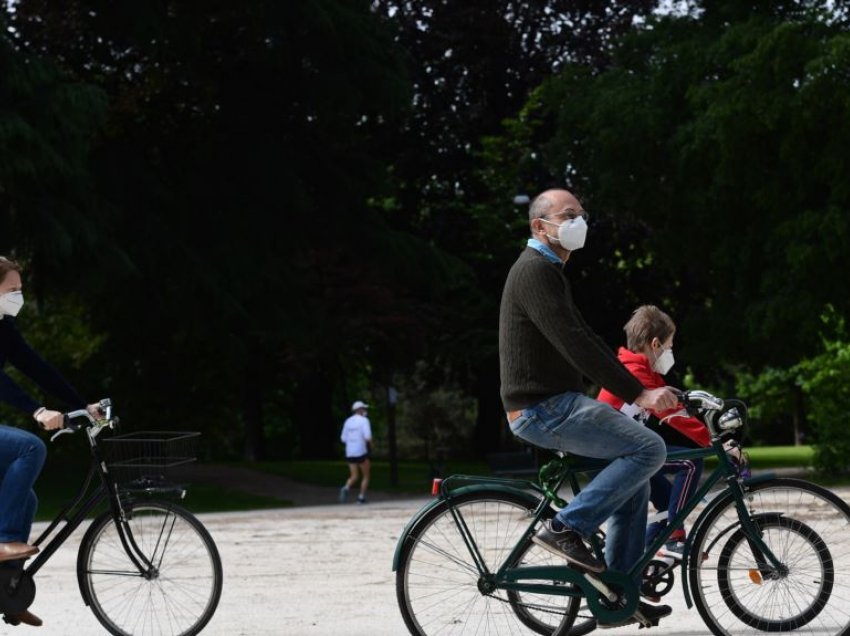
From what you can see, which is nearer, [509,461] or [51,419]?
[51,419]

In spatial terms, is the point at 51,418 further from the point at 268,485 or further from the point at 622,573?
the point at 268,485

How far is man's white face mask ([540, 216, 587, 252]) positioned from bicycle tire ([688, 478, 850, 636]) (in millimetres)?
1246

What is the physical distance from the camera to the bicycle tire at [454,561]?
21.1ft

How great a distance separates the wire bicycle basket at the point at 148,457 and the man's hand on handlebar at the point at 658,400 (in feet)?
6.49

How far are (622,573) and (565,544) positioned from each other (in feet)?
1.04

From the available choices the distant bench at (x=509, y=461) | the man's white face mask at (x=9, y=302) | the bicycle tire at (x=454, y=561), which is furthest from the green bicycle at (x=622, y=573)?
the distant bench at (x=509, y=461)

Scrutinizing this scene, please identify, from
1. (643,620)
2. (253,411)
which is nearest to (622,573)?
(643,620)

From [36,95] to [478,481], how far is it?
15321 mm

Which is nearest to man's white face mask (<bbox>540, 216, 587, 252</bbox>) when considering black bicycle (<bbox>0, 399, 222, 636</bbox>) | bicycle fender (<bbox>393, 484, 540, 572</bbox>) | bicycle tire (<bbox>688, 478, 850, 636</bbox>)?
bicycle fender (<bbox>393, 484, 540, 572</bbox>)

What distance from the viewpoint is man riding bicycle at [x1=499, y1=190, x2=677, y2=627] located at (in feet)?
20.1

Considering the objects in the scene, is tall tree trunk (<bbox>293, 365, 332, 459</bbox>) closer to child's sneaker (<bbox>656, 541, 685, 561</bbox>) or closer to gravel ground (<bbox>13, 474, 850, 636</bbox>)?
gravel ground (<bbox>13, 474, 850, 636</bbox>)

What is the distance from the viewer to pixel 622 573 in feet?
21.2

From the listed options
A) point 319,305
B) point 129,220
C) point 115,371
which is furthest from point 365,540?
point 115,371

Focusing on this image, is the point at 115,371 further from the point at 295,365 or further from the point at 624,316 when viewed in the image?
the point at 624,316
